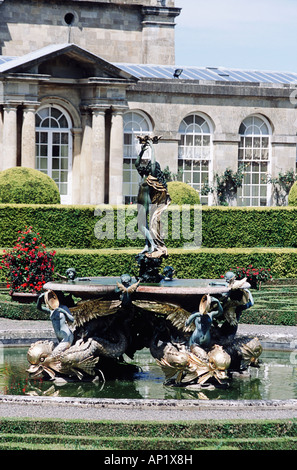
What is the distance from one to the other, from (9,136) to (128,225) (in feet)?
23.3

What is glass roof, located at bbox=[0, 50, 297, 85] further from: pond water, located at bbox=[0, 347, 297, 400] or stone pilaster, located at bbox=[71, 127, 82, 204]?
pond water, located at bbox=[0, 347, 297, 400]

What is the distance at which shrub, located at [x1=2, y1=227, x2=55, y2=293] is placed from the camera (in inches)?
900

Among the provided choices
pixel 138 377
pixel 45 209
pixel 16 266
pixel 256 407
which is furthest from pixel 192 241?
pixel 256 407

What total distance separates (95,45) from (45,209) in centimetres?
1625

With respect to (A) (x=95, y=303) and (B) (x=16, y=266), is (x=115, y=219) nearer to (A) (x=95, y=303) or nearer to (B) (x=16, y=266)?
(B) (x=16, y=266)

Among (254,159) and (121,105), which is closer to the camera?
(121,105)

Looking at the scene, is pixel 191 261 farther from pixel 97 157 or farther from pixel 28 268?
pixel 97 157

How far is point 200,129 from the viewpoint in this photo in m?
38.0

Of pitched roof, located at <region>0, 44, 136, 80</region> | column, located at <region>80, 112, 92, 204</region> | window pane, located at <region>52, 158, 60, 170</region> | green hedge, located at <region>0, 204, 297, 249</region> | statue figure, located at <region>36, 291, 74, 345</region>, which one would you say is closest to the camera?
statue figure, located at <region>36, 291, 74, 345</region>

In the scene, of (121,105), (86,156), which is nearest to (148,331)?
(121,105)

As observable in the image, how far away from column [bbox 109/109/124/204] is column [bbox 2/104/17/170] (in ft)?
11.3

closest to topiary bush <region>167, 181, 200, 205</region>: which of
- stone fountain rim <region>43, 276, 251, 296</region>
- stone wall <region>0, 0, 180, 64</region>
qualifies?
stone wall <region>0, 0, 180, 64</region>

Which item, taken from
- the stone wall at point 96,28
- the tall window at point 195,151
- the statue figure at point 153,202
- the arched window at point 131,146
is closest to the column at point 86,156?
the arched window at point 131,146

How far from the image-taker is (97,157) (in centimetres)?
3475
